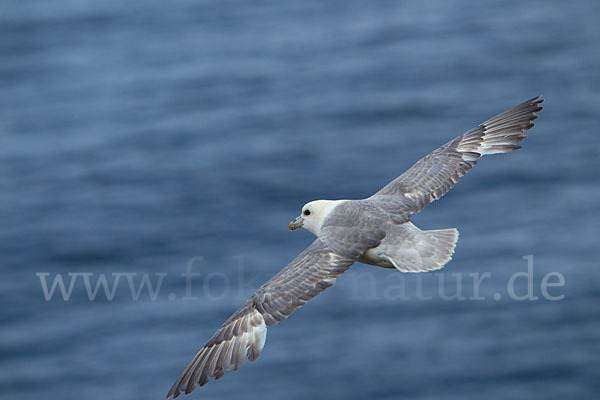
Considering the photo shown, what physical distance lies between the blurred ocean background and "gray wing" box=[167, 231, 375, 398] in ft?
31.0

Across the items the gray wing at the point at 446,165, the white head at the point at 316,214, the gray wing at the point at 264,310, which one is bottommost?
the gray wing at the point at 264,310

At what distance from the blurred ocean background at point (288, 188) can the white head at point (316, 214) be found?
28.6 feet

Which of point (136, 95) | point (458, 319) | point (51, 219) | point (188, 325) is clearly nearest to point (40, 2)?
point (136, 95)

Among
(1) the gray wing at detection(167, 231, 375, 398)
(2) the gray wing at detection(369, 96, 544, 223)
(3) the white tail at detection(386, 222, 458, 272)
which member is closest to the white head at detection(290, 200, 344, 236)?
(2) the gray wing at detection(369, 96, 544, 223)

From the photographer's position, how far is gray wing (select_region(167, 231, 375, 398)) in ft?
27.1

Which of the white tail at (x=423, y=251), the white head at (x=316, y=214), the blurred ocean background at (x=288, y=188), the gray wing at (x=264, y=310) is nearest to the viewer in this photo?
the gray wing at (x=264, y=310)

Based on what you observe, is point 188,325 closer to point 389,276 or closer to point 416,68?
point 389,276

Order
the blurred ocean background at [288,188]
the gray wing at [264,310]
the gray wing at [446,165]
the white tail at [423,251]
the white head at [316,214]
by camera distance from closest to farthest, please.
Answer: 1. the gray wing at [264,310]
2. the white tail at [423,251]
3. the white head at [316,214]
4. the gray wing at [446,165]
5. the blurred ocean background at [288,188]

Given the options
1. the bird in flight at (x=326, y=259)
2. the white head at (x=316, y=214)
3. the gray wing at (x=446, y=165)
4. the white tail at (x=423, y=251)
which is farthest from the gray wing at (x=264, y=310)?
the gray wing at (x=446, y=165)

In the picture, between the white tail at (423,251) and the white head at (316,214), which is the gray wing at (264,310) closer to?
the white tail at (423,251)

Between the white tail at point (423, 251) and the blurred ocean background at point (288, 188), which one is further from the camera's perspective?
the blurred ocean background at point (288, 188)

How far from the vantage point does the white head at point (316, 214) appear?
9286 millimetres

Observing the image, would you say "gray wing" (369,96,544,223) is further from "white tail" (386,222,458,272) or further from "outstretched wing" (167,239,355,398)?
"outstretched wing" (167,239,355,398)

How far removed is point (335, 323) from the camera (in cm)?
1880
